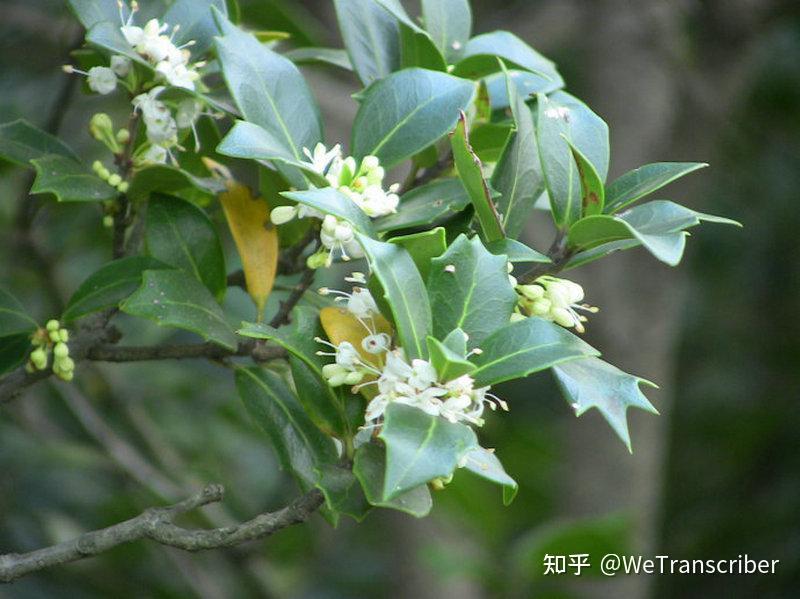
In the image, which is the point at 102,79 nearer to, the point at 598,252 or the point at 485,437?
the point at 598,252

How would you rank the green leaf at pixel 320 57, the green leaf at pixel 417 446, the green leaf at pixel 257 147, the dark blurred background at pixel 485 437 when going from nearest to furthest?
the green leaf at pixel 417 446 → the green leaf at pixel 257 147 → the green leaf at pixel 320 57 → the dark blurred background at pixel 485 437

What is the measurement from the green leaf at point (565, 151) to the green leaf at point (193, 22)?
13.9 inches

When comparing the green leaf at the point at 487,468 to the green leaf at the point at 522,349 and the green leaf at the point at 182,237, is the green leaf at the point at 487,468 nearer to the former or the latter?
the green leaf at the point at 522,349

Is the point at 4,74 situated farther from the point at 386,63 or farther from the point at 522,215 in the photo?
the point at 522,215

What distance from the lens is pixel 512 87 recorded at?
0.88 metres

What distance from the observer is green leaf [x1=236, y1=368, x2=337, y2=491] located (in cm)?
93

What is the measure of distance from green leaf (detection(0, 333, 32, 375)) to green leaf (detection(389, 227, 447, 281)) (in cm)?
48

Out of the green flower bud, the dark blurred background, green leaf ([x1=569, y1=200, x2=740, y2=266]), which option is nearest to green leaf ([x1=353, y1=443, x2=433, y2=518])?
green leaf ([x1=569, y1=200, x2=740, y2=266])

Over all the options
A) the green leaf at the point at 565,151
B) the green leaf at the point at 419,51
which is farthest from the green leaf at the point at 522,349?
the green leaf at the point at 419,51

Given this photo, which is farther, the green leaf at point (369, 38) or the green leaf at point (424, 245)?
the green leaf at point (369, 38)

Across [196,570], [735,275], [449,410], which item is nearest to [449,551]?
[196,570]

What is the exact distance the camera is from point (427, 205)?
0.93 m

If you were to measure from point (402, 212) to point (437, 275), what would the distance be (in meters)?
0.15

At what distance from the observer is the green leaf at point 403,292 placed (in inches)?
29.1
